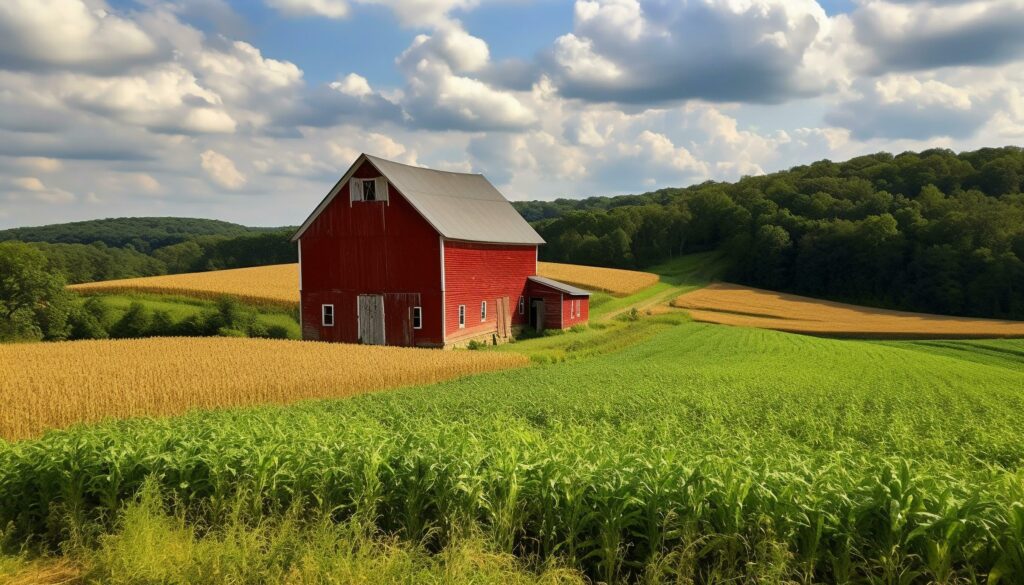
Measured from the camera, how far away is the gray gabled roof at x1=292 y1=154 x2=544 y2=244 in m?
35.7

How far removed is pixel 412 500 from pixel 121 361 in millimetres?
18528

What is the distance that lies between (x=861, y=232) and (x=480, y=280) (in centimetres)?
6006

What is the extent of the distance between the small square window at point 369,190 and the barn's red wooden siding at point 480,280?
15.7 feet

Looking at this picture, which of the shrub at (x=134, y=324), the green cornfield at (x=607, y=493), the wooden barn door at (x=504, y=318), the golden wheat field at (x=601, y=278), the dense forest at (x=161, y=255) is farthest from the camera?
the dense forest at (x=161, y=255)

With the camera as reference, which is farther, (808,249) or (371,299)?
(808,249)

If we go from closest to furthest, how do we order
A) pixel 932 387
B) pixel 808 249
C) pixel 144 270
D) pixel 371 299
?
1. pixel 932 387
2. pixel 371 299
3. pixel 808 249
4. pixel 144 270

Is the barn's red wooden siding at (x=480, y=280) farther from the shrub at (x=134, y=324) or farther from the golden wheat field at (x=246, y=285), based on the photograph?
the shrub at (x=134, y=324)

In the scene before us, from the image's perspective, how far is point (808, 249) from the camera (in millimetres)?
85750

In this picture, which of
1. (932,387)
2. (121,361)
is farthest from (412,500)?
(932,387)

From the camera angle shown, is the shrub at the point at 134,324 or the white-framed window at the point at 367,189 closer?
the white-framed window at the point at 367,189

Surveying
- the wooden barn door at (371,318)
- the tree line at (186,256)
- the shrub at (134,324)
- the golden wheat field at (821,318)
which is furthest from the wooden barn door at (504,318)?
the tree line at (186,256)

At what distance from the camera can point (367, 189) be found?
35969 mm

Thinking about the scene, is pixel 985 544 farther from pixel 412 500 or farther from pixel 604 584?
pixel 412 500

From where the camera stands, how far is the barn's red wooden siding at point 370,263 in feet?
116
